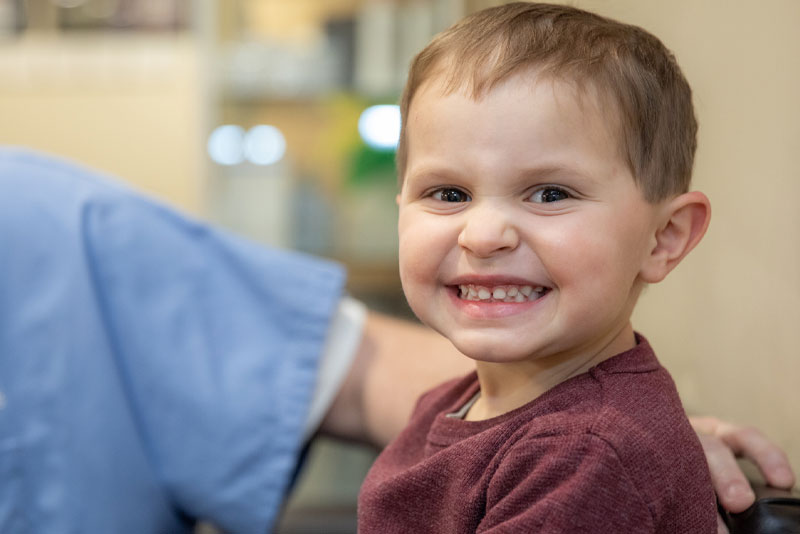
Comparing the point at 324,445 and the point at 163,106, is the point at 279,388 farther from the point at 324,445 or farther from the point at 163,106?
the point at 163,106

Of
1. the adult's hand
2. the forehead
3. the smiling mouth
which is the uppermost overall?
the forehead

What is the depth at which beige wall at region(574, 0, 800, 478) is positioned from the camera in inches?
26.6

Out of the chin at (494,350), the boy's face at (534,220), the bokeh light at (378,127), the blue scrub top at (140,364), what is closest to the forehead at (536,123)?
the boy's face at (534,220)

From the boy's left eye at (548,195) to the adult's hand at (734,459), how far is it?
0.20 m

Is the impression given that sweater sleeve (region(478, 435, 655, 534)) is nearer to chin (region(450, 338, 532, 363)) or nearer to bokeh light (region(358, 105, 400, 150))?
chin (region(450, 338, 532, 363))

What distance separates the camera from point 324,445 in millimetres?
2371

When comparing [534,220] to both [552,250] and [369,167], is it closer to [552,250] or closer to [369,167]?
[552,250]

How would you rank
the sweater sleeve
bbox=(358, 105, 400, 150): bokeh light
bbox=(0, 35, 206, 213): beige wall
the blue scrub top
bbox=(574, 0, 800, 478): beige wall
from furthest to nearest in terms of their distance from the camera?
bbox=(0, 35, 206, 213): beige wall < bbox=(358, 105, 400, 150): bokeh light < the blue scrub top < bbox=(574, 0, 800, 478): beige wall < the sweater sleeve

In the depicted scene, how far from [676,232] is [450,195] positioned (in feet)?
0.47

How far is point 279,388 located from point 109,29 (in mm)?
2200

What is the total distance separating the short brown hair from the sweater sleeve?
0.53 ft

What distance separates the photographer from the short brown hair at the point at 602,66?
50cm

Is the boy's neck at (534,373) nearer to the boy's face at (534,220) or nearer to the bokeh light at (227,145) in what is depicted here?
the boy's face at (534,220)

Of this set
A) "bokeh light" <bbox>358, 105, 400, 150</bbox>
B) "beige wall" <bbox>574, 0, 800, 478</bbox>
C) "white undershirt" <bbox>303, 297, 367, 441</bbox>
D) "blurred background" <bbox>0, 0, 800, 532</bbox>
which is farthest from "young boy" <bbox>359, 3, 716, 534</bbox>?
"bokeh light" <bbox>358, 105, 400, 150</bbox>
